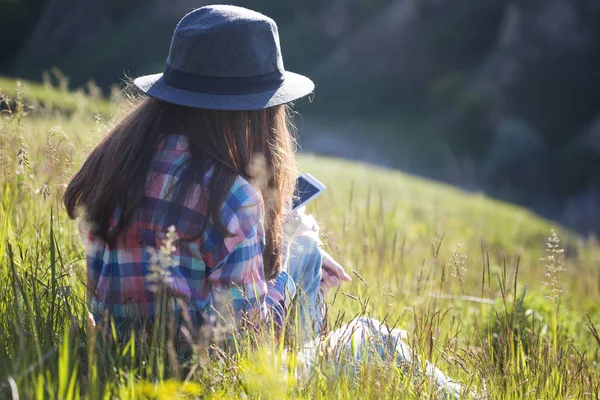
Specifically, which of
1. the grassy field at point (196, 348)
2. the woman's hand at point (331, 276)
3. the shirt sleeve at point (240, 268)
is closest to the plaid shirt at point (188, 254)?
the shirt sleeve at point (240, 268)

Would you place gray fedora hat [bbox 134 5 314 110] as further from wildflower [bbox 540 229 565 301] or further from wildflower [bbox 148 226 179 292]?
wildflower [bbox 540 229 565 301]

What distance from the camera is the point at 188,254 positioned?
6.37 feet

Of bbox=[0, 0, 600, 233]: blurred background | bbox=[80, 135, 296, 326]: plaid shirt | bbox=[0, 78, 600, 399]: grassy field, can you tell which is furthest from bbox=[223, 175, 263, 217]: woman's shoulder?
bbox=[0, 0, 600, 233]: blurred background

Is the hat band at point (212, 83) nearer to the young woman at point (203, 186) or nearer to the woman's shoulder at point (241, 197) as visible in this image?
the young woman at point (203, 186)

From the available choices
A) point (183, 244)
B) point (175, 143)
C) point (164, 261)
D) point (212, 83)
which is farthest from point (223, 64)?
point (164, 261)

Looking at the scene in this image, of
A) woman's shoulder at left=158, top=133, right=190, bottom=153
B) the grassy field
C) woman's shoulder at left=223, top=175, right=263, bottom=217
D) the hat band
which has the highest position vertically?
the hat band

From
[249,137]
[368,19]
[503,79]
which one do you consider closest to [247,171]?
[249,137]

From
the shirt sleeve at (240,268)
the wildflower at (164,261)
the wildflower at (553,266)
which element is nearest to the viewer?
the wildflower at (164,261)

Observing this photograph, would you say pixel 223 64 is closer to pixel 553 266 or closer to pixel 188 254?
pixel 188 254

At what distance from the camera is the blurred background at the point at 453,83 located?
31.0m

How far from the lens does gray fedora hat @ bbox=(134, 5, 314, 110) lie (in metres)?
1.97

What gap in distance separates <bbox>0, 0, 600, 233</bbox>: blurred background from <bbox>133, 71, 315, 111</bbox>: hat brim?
24.3 m

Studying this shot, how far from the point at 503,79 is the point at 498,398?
35724 millimetres

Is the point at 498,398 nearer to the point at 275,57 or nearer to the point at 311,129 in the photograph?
the point at 275,57
